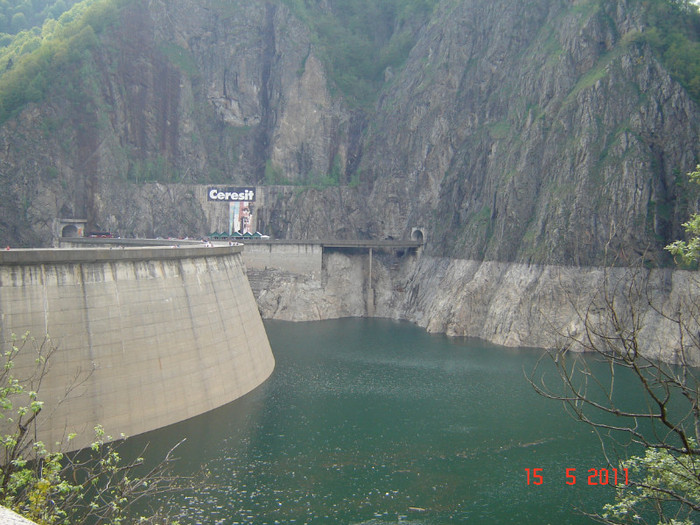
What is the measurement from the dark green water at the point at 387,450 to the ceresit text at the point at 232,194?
5536 cm

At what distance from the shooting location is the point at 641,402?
4894 cm

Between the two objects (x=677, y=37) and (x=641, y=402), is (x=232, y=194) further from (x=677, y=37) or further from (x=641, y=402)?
(x=641, y=402)

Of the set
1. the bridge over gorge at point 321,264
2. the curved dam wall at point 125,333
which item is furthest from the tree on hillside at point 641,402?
the bridge over gorge at point 321,264

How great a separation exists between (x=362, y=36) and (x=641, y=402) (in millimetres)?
102475

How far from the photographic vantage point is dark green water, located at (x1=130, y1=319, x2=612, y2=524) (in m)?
30.9

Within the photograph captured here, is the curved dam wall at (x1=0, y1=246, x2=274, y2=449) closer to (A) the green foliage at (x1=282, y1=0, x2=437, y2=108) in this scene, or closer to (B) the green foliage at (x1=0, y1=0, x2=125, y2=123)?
(B) the green foliage at (x1=0, y1=0, x2=125, y2=123)

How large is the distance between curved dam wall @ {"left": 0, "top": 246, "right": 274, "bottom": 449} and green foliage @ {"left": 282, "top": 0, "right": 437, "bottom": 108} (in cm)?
8095

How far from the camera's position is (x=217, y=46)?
121500 millimetres

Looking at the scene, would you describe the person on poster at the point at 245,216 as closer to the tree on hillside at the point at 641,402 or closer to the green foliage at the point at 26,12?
the tree on hillside at the point at 641,402

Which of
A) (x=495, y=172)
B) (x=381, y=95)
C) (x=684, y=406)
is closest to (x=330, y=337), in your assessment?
(x=495, y=172)

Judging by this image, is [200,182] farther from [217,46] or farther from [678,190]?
[678,190]

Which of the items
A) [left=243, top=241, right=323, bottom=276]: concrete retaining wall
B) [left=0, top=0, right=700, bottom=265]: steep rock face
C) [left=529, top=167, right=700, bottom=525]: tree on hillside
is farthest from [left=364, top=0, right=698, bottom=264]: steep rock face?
[left=243, top=241, right=323, bottom=276]: concrete retaining wall

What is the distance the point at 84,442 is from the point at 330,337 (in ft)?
145
